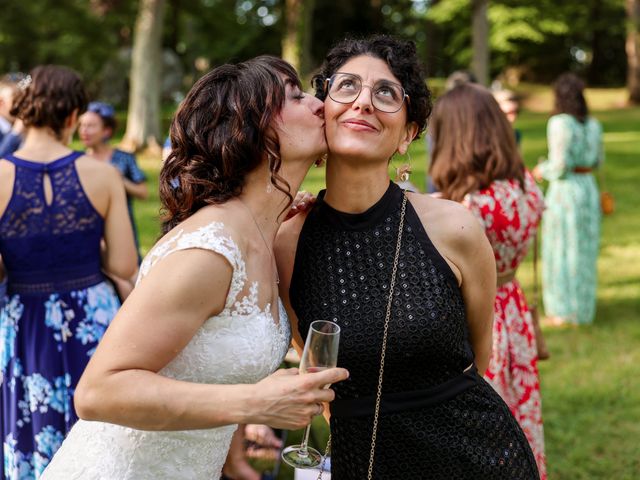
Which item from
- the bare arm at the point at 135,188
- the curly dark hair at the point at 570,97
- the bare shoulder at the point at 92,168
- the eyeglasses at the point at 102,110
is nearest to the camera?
the bare shoulder at the point at 92,168

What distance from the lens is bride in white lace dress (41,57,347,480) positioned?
5.89ft

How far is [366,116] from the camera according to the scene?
238 cm

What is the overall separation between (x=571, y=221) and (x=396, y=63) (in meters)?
5.99

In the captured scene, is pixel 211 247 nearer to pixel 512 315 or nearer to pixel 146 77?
pixel 512 315

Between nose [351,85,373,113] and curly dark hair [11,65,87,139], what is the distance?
2112mm

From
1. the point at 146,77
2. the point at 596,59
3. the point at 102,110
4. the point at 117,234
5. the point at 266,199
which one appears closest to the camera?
the point at 266,199

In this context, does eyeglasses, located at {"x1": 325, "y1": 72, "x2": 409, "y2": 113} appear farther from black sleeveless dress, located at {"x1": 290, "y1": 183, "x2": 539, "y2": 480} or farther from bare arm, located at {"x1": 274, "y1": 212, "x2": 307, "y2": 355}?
bare arm, located at {"x1": 274, "y1": 212, "x2": 307, "y2": 355}

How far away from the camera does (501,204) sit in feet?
13.0

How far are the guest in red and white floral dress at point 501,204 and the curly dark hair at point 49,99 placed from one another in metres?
2.07

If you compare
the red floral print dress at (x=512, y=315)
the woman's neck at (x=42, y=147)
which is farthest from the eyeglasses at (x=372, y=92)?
the woman's neck at (x=42, y=147)

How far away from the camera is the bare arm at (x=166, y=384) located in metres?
1.78

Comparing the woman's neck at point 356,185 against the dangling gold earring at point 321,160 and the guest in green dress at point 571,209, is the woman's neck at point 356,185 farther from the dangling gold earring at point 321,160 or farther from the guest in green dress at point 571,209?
the guest in green dress at point 571,209

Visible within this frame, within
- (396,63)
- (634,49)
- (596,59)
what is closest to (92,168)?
(396,63)

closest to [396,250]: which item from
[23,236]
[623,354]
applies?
[23,236]
